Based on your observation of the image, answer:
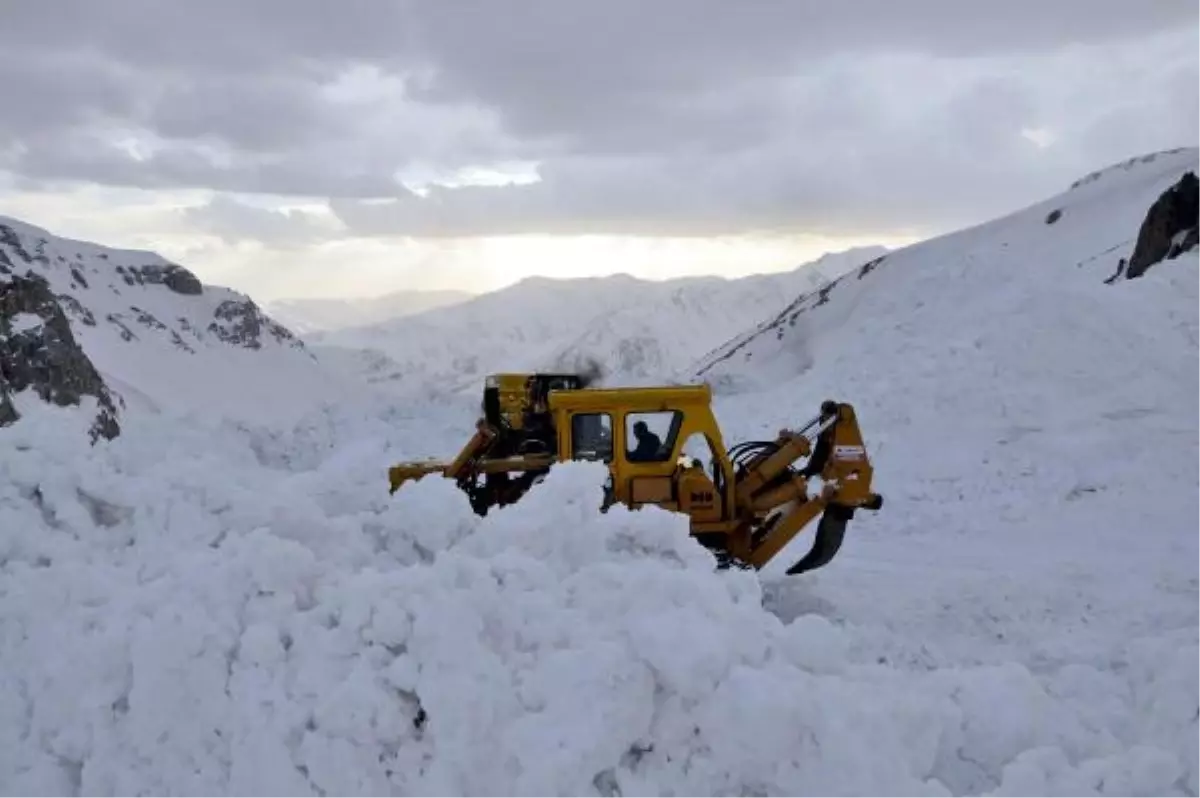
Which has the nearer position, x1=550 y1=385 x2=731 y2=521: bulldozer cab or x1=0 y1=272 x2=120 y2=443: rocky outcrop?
x1=550 y1=385 x2=731 y2=521: bulldozer cab

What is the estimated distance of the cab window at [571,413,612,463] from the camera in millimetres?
9203

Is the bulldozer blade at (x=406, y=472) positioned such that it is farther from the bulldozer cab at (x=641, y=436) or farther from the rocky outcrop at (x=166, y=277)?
the rocky outcrop at (x=166, y=277)

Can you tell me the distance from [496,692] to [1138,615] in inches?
261

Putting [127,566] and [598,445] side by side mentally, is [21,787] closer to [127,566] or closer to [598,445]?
[127,566]

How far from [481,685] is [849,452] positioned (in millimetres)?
5659

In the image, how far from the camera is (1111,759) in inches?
191

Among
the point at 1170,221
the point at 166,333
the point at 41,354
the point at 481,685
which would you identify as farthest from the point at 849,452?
the point at 166,333

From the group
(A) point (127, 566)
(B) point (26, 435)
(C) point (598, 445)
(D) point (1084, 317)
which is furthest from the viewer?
(D) point (1084, 317)

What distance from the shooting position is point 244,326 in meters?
104

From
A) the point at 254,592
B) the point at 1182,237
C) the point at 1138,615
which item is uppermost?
the point at 1182,237

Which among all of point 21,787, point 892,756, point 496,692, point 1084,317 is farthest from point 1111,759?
point 1084,317

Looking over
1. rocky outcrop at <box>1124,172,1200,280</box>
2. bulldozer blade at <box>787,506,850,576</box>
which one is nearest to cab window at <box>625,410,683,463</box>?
bulldozer blade at <box>787,506,850,576</box>

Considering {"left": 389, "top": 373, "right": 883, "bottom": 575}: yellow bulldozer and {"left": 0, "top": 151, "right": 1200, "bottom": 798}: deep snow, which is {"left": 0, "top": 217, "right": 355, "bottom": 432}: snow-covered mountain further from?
{"left": 0, "top": 151, "right": 1200, "bottom": 798}: deep snow

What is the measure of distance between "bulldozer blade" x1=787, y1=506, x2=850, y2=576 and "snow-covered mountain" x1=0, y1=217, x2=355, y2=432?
5127 centimetres
